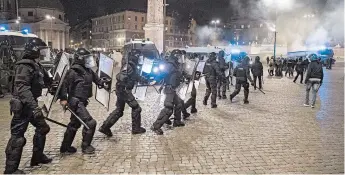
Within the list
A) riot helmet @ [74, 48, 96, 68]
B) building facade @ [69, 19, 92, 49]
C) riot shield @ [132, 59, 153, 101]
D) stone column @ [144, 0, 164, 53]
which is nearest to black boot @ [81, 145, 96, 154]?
riot helmet @ [74, 48, 96, 68]

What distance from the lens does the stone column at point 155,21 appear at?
27.9 metres

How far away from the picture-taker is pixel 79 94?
590cm

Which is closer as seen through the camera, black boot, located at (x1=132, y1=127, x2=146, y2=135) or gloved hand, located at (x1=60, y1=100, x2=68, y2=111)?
gloved hand, located at (x1=60, y1=100, x2=68, y2=111)

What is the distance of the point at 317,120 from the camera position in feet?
29.8

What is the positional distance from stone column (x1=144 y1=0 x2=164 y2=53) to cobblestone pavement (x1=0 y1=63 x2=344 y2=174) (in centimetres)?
1911

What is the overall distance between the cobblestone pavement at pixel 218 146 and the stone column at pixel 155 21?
19.1 m

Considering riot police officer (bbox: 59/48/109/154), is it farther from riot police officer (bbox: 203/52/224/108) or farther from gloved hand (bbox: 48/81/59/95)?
riot police officer (bbox: 203/52/224/108)

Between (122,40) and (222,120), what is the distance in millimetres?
86100

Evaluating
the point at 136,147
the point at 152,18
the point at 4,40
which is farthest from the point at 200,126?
the point at 152,18

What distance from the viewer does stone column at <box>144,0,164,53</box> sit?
27.9 meters

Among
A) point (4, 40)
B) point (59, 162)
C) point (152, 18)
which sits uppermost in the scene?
point (152, 18)

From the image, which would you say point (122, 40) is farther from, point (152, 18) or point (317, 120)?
point (317, 120)

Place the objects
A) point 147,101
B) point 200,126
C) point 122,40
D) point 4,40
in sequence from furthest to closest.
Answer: point 122,40 < point 4,40 < point 147,101 < point 200,126

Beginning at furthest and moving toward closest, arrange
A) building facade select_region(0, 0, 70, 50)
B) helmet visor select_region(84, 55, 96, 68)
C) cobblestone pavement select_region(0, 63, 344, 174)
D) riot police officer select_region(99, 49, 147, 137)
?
building facade select_region(0, 0, 70, 50) → riot police officer select_region(99, 49, 147, 137) → helmet visor select_region(84, 55, 96, 68) → cobblestone pavement select_region(0, 63, 344, 174)
